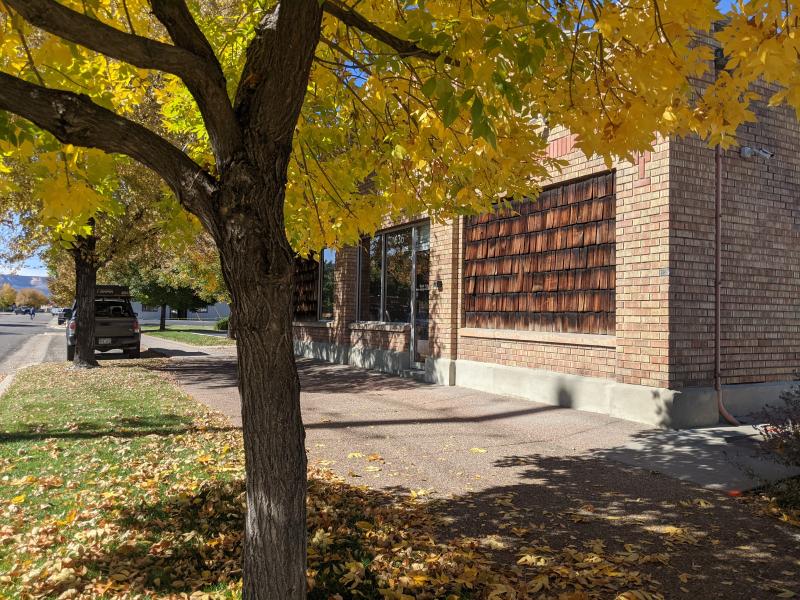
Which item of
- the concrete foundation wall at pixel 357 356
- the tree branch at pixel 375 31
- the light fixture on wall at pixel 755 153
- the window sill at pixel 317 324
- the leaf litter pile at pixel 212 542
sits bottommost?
the leaf litter pile at pixel 212 542

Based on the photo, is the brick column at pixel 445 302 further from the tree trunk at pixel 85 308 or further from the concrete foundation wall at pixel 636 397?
the tree trunk at pixel 85 308

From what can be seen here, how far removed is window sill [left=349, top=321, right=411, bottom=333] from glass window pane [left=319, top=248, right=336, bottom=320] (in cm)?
210

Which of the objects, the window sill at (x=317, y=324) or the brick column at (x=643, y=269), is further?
the window sill at (x=317, y=324)

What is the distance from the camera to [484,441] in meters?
7.02

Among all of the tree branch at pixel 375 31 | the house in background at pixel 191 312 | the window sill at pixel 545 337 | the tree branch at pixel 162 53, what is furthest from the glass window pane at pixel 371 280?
the house in background at pixel 191 312

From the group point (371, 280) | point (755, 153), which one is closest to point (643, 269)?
point (755, 153)

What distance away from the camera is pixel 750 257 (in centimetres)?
823

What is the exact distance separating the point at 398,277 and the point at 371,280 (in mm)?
1610

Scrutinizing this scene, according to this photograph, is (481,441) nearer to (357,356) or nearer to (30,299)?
(357,356)

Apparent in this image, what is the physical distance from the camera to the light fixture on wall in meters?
8.12

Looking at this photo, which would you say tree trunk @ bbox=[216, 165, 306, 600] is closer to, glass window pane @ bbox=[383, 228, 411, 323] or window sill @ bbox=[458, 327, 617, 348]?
window sill @ bbox=[458, 327, 617, 348]

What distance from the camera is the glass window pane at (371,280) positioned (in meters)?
15.1

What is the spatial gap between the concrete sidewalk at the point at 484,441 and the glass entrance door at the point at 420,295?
2392 millimetres

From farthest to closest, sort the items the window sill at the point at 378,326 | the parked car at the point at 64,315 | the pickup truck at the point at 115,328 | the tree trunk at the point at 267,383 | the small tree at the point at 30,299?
the small tree at the point at 30,299 → the parked car at the point at 64,315 → the pickup truck at the point at 115,328 → the window sill at the point at 378,326 → the tree trunk at the point at 267,383
